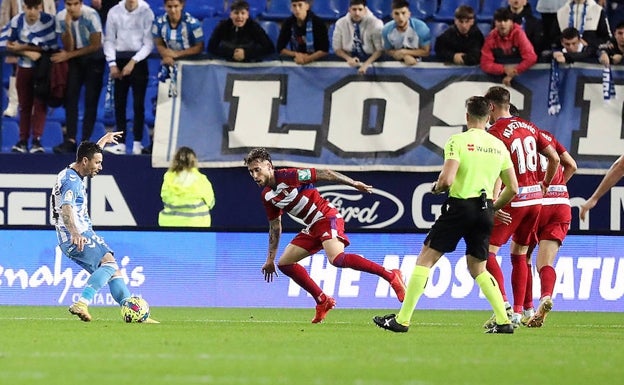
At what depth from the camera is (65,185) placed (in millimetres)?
12773

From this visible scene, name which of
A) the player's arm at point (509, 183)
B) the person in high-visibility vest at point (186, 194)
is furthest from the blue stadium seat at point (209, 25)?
the player's arm at point (509, 183)

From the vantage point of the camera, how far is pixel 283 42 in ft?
58.5

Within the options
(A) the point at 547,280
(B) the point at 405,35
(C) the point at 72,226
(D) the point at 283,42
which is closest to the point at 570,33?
(B) the point at 405,35

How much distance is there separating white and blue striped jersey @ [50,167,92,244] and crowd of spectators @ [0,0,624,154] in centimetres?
484

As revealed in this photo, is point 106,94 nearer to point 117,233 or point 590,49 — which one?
point 117,233

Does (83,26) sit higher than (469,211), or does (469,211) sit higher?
(83,26)

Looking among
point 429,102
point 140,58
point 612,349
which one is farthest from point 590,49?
point 612,349

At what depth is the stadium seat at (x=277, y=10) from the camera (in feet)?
65.9

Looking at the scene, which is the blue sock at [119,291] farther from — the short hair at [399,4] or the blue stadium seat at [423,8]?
the blue stadium seat at [423,8]

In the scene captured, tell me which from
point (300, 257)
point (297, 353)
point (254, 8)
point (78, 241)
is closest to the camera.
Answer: point (297, 353)

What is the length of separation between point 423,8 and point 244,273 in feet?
18.1

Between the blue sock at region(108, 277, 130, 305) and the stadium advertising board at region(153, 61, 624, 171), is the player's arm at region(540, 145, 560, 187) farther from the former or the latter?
the stadium advertising board at region(153, 61, 624, 171)

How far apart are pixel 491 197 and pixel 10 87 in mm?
8796

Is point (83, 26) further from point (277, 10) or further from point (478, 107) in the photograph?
point (478, 107)
